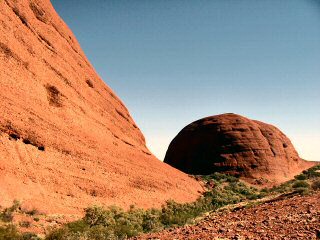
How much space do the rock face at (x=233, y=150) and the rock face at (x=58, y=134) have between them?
21205 mm

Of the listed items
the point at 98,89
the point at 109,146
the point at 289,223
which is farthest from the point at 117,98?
the point at 289,223

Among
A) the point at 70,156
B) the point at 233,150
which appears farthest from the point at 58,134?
the point at 233,150

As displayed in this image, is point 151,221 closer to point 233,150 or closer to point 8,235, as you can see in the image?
point 8,235

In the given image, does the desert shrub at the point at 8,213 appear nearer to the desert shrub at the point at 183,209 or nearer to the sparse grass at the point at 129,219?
the sparse grass at the point at 129,219

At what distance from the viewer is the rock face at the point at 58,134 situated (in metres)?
18.2

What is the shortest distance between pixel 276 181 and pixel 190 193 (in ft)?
85.3

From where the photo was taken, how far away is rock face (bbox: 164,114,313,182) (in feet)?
170

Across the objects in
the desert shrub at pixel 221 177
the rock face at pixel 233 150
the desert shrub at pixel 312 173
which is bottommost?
the desert shrub at pixel 221 177

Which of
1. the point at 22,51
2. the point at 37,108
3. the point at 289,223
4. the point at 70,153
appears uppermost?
the point at 22,51

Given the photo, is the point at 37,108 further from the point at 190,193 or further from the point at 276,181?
the point at 276,181

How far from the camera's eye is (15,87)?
2055 centimetres

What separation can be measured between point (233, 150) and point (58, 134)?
37.0 m

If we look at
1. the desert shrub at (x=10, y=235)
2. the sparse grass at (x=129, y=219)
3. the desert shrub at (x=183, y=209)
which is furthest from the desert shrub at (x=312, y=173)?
the desert shrub at (x=10, y=235)

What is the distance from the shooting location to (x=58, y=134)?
2180 cm
